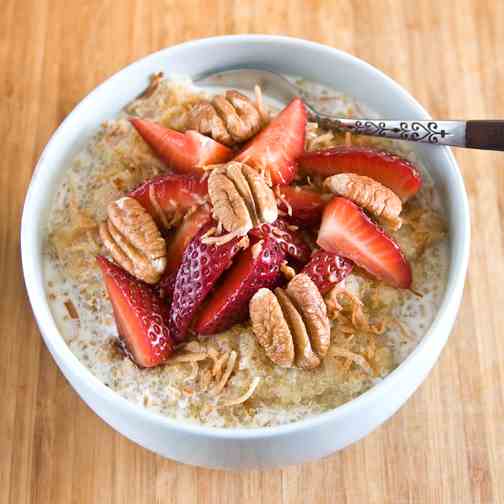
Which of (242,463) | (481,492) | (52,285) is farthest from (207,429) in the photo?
(481,492)

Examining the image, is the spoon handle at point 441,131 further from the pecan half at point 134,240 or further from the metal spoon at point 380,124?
the pecan half at point 134,240

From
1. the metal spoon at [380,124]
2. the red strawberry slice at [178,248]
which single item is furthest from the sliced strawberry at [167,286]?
the metal spoon at [380,124]

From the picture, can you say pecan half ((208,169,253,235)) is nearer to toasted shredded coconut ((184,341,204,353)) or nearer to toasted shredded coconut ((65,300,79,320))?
toasted shredded coconut ((184,341,204,353))

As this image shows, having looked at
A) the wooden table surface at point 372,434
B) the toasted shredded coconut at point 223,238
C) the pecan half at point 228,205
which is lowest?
the wooden table surface at point 372,434

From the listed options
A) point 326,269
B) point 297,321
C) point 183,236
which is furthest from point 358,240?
point 183,236

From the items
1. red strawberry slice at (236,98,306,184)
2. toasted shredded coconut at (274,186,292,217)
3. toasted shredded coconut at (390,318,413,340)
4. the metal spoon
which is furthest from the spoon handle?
toasted shredded coconut at (390,318,413,340)

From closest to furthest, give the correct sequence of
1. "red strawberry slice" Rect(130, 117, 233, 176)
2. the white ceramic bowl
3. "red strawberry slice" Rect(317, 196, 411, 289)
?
the white ceramic bowl < "red strawberry slice" Rect(317, 196, 411, 289) < "red strawberry slice" Rect(130, 117, 233, 176)
